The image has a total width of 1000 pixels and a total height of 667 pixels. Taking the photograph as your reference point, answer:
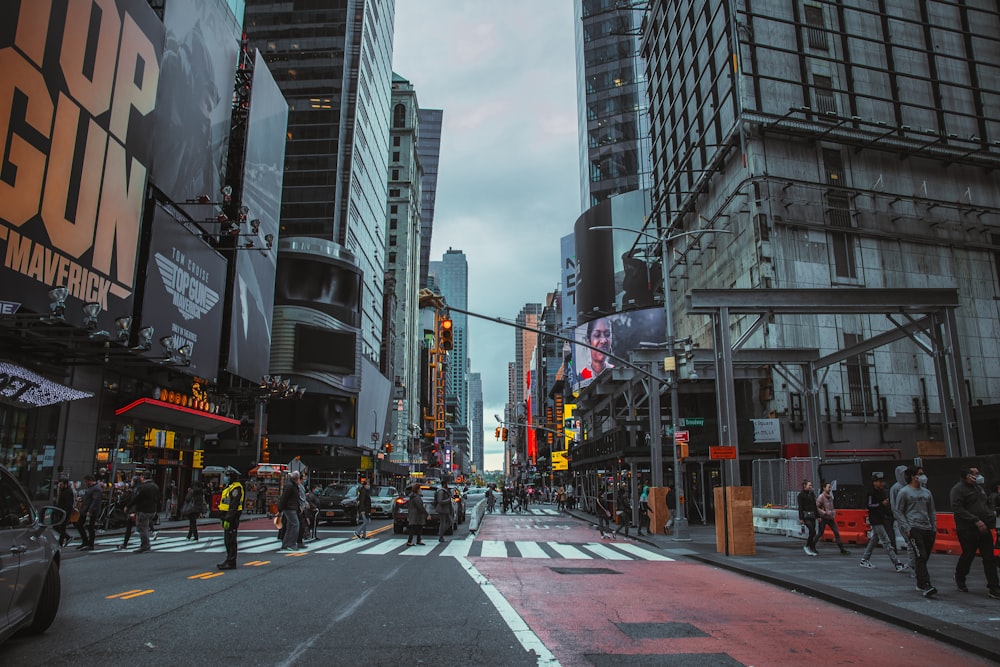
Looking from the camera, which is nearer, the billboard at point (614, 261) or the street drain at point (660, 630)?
the street drain at point (660, 630)

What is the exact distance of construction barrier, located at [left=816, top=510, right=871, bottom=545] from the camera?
1845 cm

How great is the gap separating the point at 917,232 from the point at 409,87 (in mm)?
125483

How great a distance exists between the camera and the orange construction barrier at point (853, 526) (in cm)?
1847

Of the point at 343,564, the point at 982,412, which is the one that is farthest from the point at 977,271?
the point at 343,564

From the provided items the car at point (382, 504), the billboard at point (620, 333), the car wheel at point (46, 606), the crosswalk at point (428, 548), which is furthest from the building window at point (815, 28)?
the car wheel at point (46, 606)

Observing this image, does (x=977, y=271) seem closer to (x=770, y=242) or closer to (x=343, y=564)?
(x=770, y=242)

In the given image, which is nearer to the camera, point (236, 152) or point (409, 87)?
point (236, 152)

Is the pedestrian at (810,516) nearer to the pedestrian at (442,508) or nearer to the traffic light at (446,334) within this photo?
the traffic light at (446,334)

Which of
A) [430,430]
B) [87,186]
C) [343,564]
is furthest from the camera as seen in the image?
[430,430]

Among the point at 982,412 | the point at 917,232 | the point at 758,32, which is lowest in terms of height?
the point at 982,412

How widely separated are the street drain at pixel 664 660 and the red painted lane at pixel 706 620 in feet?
0.32

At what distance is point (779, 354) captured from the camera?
87.0ft

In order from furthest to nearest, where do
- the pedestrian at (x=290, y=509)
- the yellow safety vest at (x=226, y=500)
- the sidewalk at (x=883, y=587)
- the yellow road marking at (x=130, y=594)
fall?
the pedestrian at (x=290, y=509) < the yellow safety vest at (x=226, y=500) < the yellow road marking at (x=130, y=594) < the sidewalk at (x=883, y=587)

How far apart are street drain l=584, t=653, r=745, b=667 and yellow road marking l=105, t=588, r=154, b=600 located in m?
6.47
